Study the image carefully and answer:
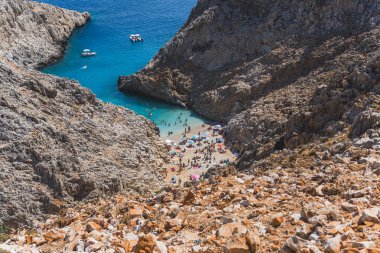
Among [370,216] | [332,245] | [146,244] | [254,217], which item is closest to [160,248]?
[146,244]

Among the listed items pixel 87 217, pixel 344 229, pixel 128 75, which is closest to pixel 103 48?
pixel 128 75

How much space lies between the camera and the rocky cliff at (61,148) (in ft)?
101

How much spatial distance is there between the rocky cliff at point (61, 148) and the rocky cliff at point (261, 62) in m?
9.64

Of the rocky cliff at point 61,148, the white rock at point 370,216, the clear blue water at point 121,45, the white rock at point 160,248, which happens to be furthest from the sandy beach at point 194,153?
the white rock at point 370,216

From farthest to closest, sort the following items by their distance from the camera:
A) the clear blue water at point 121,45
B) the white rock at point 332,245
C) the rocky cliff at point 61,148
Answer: the clear blue water at point 121,45 → the rocky cliff at point 61,148 → the white rock at point 332,245

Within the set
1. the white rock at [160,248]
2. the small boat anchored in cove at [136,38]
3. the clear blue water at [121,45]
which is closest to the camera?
the white rock at [160,248]

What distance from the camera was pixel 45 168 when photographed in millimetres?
31938

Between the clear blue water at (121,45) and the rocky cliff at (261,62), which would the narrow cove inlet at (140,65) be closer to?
the clear blue water at (121,45)

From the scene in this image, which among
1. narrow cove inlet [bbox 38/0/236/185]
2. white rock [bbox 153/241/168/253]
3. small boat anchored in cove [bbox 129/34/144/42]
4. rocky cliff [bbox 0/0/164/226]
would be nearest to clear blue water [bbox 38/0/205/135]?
narrow cove inlet [bbox 38/0/236/185]

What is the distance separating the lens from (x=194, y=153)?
158ft

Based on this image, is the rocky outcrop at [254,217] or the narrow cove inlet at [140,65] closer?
the rocky outcrop at [254,217]

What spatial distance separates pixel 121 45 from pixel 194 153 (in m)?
42.5

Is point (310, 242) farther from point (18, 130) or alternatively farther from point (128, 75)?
point (128, 75)

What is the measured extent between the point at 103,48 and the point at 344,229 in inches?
2939
